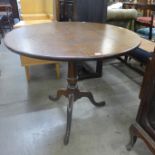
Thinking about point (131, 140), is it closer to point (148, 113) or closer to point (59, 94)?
point (148, 113)

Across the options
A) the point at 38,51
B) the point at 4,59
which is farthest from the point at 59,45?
the point at 4,59

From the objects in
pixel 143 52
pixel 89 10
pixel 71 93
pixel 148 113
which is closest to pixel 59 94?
pixel 71 93

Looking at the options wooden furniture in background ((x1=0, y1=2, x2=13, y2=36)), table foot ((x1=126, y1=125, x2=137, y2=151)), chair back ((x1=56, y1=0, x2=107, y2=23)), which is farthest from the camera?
wooden furniture in background ((x1=0, y1=2, x2=13, y2=36))

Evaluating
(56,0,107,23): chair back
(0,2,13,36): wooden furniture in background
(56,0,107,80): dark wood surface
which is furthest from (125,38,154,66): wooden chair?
(0,2,13,36): wooden furniture in background

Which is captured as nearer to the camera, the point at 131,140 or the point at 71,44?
the point at 71,44

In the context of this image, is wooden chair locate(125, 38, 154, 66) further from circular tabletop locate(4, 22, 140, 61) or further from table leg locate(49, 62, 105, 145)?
table leg locate(49, 62, 105, 145)

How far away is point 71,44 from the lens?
1272mm

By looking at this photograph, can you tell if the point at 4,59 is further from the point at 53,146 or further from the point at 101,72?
the point at 53,146

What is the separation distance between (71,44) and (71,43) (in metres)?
0.02

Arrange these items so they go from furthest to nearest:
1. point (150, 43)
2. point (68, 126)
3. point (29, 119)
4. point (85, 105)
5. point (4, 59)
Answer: point (4, 59), point (150, 43), point (85, 105), point (29, 119), point (68, 126)

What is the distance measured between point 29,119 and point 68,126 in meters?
0.42

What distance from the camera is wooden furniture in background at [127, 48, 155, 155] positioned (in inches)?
46.1

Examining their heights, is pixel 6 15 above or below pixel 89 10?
below

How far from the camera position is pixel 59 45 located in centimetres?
124
